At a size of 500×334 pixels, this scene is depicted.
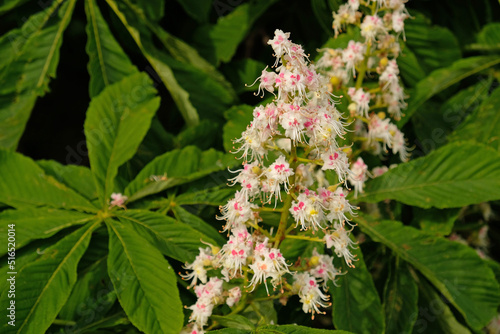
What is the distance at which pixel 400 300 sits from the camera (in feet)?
5.16

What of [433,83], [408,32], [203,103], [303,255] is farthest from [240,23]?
[303,255]

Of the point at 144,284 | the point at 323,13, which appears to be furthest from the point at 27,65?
the point at 323,13

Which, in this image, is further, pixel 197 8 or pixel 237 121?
pixel 197 8

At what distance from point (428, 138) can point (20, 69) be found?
5.22 ft

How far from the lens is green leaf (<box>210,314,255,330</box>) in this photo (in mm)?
1201

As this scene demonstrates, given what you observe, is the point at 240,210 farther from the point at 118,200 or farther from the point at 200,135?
the point at 200,135

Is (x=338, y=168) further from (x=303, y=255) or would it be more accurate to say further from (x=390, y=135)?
(x=390, y=135)

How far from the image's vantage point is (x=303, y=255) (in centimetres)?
145

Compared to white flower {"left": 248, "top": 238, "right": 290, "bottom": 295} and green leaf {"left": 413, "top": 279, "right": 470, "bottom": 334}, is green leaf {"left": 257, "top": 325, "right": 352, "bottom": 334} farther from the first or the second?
green leaf {"left": 413, "top": 279, "right": 470, "bottom": 334}

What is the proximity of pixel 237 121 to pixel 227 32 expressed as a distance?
24.5 inches

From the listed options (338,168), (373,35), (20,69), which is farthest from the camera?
(20,69)

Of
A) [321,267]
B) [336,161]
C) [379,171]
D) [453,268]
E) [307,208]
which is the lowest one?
[453,268]

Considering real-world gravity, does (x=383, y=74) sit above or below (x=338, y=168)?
above

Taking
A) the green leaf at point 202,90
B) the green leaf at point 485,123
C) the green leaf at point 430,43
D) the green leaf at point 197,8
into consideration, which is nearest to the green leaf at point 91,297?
the green leaf at point 202,90
